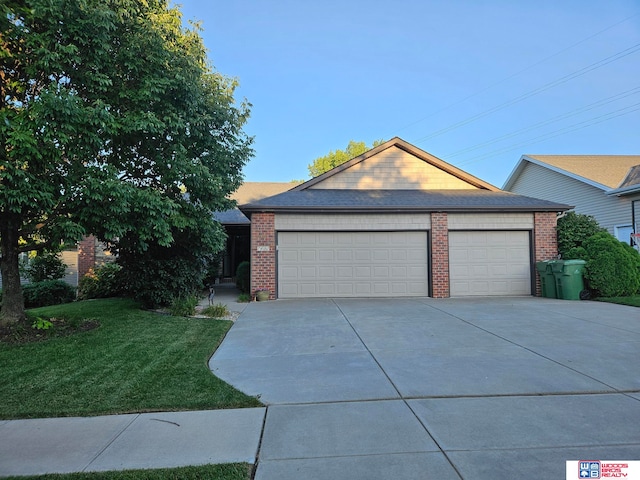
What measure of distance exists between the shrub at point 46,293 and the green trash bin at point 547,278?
54.3 ft

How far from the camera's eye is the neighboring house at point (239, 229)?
1791cm

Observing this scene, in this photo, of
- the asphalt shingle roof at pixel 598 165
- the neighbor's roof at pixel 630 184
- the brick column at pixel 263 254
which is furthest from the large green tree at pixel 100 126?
the asphalt shingle roof at pixel 598 165

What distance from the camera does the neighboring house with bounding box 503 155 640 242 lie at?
16.2 m

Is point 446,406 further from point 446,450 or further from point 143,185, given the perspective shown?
point 143,185

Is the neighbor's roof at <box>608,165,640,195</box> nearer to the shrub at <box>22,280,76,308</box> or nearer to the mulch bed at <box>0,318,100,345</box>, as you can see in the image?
the mulch bed at <box>0,318,100,345</box>

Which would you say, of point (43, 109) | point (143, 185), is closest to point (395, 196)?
point (143, 185)

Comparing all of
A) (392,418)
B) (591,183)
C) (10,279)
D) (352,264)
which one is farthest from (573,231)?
(10,279)

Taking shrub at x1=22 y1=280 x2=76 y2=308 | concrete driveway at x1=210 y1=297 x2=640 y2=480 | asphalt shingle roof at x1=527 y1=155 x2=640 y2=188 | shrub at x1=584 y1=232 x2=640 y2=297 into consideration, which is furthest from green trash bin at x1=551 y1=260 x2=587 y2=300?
shrub at x1=22 y1=280 x2=76 y2=308

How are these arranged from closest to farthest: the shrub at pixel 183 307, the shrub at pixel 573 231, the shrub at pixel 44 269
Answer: the shrub at pixel 183 307 → the shrub at pixel 573 231 → the shrub at pixel 44 269

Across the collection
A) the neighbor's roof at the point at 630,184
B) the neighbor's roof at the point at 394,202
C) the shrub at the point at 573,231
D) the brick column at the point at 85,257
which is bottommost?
the brick column at the point at 85,257

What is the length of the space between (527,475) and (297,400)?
2.23 meters

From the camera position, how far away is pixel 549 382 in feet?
14.6

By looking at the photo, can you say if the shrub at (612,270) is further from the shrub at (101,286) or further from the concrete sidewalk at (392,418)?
the shrub at (101,286)

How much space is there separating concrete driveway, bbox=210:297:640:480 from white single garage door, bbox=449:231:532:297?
4136 millimetres
